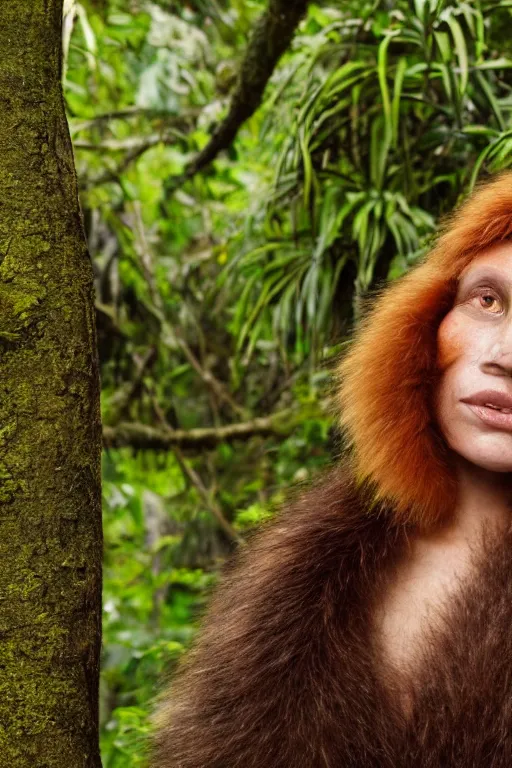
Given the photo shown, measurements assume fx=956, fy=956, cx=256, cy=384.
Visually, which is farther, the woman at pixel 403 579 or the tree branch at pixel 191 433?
the tree branch at pixel 191 433

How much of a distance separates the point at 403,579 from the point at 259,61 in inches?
59.4

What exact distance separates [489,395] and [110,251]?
2.13m

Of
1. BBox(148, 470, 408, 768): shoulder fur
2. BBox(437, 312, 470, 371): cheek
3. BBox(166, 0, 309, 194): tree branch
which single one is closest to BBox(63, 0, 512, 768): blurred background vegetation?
BBox(166, 0, 309, 194): tree branch

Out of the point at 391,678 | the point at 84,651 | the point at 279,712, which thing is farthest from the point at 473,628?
the point at 84,651

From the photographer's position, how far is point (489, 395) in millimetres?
1064

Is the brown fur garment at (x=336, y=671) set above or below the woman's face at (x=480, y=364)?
below

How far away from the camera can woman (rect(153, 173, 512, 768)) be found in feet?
3.51

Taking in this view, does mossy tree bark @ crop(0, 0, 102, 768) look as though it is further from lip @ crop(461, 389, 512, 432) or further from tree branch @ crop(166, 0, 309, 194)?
tree branch @ crop(166, 0, 309, 194)

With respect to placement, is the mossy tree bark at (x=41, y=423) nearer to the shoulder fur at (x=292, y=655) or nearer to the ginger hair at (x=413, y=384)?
the shoulder fur at (x=292, y=655)

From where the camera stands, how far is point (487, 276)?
3.79 ft

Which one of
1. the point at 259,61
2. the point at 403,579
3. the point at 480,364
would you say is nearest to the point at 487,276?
the point at 480,364

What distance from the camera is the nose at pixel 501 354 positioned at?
106 cm

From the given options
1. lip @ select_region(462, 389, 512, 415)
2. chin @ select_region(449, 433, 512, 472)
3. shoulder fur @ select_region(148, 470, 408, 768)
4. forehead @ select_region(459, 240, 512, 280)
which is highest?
forehead @ select_region(459, 240, 512, 280)

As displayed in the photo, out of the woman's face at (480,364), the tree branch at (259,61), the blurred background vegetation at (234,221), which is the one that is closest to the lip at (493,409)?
the woman's face at (480,364)
